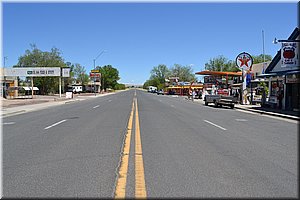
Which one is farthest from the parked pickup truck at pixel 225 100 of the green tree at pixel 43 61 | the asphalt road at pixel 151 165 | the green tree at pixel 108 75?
the green tree at pixel 108 75

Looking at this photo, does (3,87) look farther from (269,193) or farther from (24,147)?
(269,193)

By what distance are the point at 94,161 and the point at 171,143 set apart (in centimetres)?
318

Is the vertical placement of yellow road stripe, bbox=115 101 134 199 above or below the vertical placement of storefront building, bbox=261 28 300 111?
below

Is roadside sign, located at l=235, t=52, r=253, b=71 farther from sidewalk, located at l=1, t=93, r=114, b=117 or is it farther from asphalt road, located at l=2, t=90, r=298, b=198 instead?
asphalt road, located at l=2, t=90, r=298, b=198

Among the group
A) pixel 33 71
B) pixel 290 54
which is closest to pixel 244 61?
pixel 290 54

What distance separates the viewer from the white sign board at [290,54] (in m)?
25.7

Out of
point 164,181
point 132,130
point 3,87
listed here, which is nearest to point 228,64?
point 3,87

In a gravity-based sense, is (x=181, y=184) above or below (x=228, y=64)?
below

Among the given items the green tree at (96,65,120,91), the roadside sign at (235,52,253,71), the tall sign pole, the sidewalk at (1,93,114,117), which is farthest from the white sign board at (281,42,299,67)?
the green tree at (96,65,120,91)

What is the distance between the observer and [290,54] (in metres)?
25.8

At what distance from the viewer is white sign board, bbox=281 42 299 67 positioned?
25656 mm

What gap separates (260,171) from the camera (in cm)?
713

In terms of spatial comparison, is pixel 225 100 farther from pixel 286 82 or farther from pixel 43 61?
pixel 43 61

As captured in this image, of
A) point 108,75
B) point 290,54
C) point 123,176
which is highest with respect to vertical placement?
point 108,75
